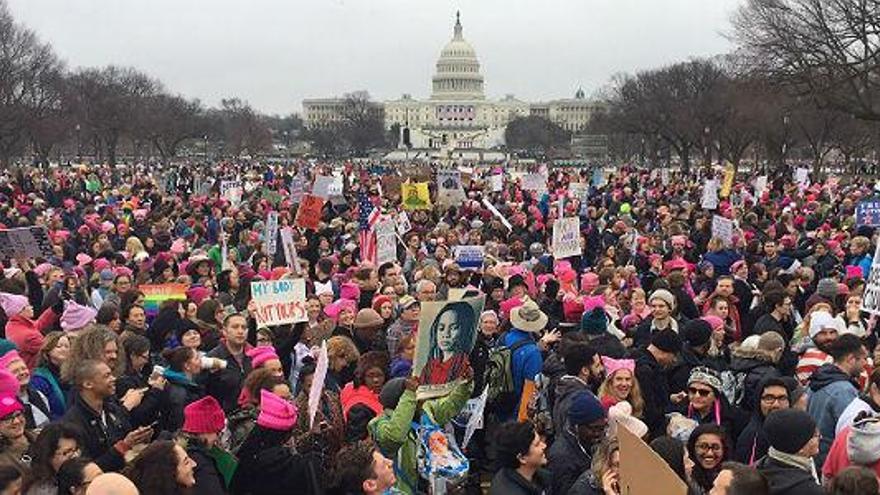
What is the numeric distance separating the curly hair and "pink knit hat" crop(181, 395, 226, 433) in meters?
0.46

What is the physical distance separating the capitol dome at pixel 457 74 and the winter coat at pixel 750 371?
174 meters

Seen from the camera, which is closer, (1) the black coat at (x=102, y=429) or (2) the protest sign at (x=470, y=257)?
(1) the black coat at (x=102, y=429)

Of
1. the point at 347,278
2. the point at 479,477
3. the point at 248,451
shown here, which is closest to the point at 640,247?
the point at 347,278

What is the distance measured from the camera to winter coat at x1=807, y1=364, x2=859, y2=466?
20.7 ft

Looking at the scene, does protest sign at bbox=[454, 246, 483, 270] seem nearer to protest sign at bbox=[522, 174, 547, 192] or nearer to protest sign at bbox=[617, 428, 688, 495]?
protest sign at bbox=[617, 428, 688, 495]

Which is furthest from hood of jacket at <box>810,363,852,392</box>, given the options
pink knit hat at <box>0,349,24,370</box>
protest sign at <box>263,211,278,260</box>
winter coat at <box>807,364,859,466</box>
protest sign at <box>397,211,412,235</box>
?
protest sign at <box>397,211,412,235</box>

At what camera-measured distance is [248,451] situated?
542cm

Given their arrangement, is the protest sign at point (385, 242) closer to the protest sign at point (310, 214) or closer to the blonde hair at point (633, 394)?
the protest sign at point (310, 214)

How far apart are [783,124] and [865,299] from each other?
48801mm

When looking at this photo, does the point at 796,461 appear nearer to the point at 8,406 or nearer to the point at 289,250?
the point at 8,406

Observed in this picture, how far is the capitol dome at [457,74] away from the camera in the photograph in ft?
593

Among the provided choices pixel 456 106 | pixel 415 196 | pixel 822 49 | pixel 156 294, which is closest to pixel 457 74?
pixel 456 106

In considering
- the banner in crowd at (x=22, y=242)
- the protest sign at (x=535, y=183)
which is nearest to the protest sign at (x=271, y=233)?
the banner in crowd at (x=22, y=242)

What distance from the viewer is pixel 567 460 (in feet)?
19.2
